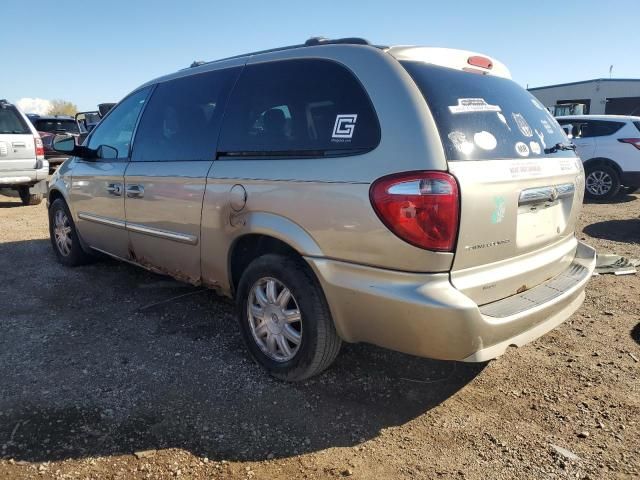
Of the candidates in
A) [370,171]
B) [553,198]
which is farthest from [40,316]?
[553,198]

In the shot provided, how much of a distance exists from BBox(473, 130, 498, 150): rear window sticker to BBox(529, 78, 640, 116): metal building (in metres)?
30.0

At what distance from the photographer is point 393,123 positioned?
2.42 metres

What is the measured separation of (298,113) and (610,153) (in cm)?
917

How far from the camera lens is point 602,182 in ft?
33.2

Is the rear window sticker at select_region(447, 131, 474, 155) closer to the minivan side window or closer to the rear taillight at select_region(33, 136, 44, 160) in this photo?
the minivan side window

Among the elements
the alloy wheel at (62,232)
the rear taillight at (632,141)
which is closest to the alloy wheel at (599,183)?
the rear taillight at (632,141)

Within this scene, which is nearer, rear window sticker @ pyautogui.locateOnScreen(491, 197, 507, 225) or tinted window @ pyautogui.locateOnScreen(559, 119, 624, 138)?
rear window sticker @ pyautogui.locateOnScreen(491, 197, 507, 225)

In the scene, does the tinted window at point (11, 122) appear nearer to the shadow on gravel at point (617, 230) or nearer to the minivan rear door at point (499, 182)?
the minivan rear door at point (499, 182)

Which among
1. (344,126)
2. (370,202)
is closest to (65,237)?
(344,126)

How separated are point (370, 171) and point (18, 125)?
371 inches

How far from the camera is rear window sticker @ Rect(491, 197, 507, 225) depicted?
2.44 meters

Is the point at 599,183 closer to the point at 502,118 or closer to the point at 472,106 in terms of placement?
the point at 502,118

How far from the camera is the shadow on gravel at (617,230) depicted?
674cm

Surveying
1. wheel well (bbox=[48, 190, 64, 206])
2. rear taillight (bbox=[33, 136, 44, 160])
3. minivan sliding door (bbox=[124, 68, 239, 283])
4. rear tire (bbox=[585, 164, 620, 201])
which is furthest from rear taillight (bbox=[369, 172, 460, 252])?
rear taillight (bbox=[33, 136, 44, 160])
